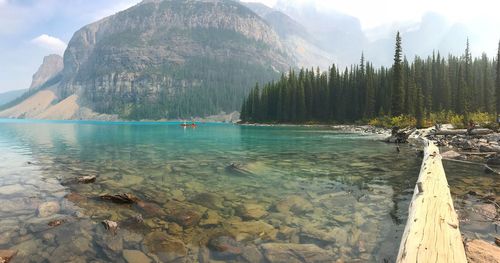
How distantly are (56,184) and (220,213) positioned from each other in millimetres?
9390

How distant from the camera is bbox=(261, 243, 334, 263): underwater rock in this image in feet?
22.8

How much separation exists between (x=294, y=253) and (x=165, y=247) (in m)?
3.14

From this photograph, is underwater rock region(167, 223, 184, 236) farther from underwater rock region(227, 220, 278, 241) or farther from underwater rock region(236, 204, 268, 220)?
underwater rock region(236, 204, 268, 220)

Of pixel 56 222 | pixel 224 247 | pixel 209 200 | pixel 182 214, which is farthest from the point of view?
pixel 209 200

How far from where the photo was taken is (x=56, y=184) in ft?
48.5

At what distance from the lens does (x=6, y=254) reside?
280 inches

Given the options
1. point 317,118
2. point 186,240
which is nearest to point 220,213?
point 186,240

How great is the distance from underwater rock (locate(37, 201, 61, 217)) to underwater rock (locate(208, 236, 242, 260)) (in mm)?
5980

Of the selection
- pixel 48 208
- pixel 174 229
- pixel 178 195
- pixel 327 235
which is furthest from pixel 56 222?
pixel 327 235

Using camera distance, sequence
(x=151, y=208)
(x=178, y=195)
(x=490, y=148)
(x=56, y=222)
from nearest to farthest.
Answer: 1. (x=56, y=222)
2. (x=151, y=208)
3. (x=178, y=195)
4. (x=490, y=148)

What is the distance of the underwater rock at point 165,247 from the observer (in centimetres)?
710

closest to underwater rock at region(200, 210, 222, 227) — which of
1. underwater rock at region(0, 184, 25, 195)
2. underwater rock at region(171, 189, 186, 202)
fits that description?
underwater rock at region(171, 189, 186, 202)

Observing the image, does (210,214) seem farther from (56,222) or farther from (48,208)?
(48,208)

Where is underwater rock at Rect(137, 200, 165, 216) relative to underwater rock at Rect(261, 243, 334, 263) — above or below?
above
